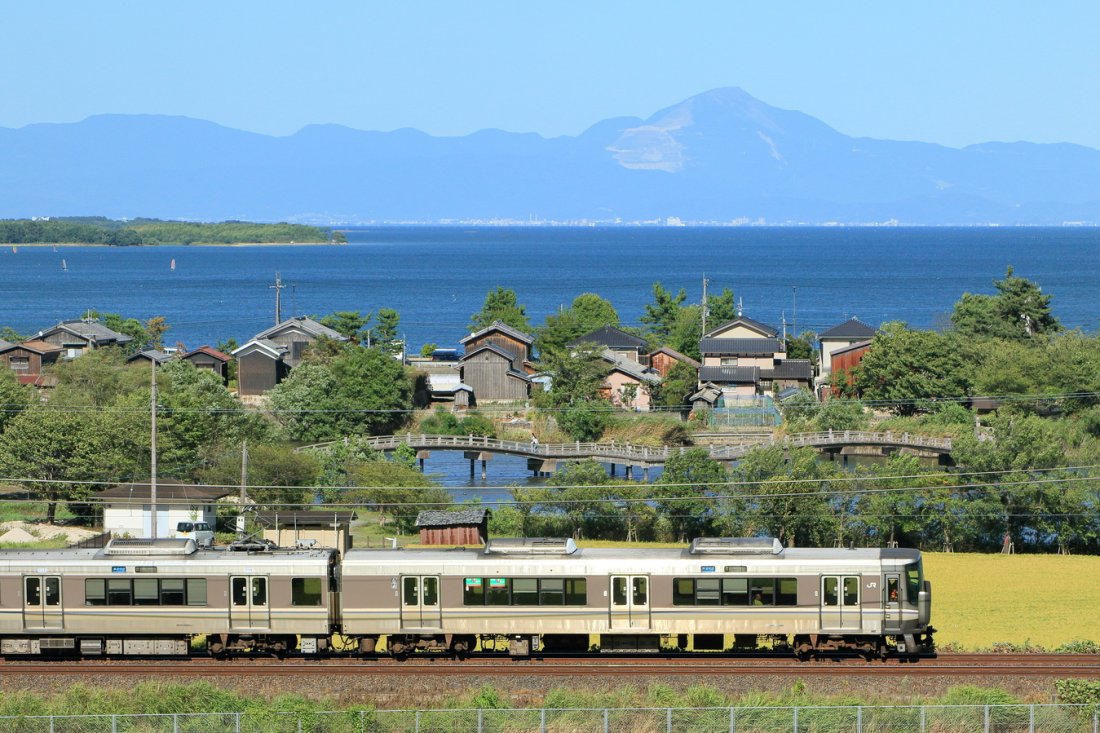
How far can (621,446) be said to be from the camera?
54625 millimetres

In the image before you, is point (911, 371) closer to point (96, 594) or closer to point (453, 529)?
point (453, 529)

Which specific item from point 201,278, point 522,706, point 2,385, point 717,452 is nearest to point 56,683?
point 522,706

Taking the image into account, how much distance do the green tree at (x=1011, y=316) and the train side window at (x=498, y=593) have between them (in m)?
55.1

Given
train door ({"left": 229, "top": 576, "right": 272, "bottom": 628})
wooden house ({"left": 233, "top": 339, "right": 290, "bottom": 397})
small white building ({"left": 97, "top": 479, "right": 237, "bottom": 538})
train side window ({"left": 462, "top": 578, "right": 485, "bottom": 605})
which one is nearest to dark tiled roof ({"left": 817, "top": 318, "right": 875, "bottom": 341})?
wooden house ({"left": 233, "top": 339, "right": 290, "bottom": 397})

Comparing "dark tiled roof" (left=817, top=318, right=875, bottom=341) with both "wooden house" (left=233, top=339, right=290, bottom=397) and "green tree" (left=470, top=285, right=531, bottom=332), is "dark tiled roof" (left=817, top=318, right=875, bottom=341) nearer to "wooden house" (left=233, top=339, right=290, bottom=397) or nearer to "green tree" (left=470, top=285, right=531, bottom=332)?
"green tree" (left=470, top=285, right=531, bottom=332)

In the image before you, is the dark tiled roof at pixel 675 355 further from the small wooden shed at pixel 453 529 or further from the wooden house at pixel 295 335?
the small wooden shed at pixel 453 529

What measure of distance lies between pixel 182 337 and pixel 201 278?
88134 mm

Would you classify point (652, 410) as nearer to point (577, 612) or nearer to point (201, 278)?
point (577, 612)

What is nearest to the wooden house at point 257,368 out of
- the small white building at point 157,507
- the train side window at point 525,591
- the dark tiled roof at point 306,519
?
the small white building at point 157,507

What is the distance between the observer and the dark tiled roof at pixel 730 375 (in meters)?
67.8

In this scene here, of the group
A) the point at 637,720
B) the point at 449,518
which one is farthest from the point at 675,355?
the point at 637,720

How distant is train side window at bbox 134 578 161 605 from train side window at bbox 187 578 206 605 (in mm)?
511

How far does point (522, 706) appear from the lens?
65.2 feet

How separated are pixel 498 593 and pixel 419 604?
129 cm
